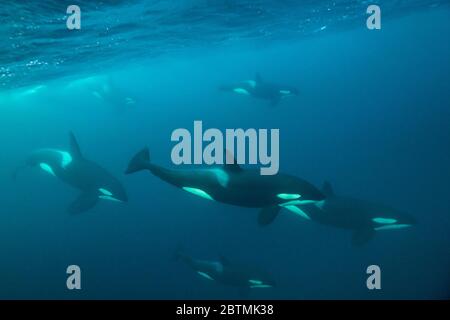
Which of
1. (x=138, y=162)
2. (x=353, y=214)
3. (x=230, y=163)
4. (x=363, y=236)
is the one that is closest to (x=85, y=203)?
(x=138, y=162)

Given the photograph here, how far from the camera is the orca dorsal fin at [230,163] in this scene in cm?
732

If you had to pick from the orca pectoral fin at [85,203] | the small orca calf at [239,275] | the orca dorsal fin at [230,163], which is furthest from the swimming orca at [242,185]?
the orca pectoral fin at [85,203]

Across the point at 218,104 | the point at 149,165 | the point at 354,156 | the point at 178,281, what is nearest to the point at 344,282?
the point at 178,281

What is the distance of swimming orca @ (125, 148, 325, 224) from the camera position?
24.3 feet

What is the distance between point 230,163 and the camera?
24.3ft

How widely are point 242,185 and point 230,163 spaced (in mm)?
465

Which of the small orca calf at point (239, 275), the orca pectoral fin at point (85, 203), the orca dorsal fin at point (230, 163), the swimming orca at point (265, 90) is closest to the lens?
the orca dorsal fin at point (230, 163)

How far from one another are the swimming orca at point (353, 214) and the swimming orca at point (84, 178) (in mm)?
4862

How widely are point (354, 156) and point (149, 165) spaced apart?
68.6ft

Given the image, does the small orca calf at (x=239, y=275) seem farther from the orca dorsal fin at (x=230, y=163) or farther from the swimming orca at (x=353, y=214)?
the orca dorsal fin at (x=230, y=163)

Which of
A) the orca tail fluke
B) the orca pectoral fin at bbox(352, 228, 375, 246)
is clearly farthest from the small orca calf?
the orca tail fluke

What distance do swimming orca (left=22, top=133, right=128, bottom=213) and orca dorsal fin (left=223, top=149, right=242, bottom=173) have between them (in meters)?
4.35

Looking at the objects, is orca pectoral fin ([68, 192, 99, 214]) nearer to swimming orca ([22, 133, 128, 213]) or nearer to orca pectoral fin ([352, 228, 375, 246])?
swimming orca ([22, 133, 128, 213])

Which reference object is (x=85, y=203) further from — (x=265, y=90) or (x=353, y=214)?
(x=265, y=90)
